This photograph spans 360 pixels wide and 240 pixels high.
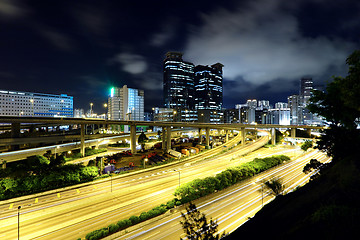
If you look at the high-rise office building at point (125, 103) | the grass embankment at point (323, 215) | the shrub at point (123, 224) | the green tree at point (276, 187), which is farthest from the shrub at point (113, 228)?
the high-rise office building at point (125, 103)

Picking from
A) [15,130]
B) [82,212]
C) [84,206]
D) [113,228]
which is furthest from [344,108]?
[15,130]

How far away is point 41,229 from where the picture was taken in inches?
855

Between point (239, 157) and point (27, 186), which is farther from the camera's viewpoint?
point (239, 157)

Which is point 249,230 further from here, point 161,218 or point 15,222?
point 15,222

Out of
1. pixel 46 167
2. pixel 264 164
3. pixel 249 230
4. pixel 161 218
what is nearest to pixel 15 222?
pixel 46 167

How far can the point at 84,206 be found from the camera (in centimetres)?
2708

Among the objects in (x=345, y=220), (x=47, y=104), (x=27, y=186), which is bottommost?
(x=27, y=186)

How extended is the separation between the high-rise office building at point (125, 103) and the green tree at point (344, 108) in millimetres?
182364

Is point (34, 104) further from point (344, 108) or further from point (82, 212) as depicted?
point (344, 108)

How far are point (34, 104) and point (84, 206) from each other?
179353 mm

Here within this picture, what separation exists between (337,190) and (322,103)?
977 centimetres

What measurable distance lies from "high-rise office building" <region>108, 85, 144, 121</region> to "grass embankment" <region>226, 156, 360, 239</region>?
18531cm

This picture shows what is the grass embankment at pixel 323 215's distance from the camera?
728 cm

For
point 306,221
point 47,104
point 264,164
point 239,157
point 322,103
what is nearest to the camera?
point 306,221
